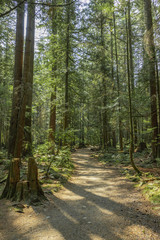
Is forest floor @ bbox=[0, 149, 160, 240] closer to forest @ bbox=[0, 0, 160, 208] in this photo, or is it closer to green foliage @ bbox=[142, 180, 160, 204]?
green foliage @ bbox=[142, 180, 160, 204]

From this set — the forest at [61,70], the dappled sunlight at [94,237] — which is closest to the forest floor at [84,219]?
the dappled sunlight at [94,237]

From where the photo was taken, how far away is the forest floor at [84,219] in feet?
9.39

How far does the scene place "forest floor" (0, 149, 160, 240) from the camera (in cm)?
286

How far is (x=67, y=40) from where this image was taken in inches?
451

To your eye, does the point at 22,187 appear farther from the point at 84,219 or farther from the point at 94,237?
the point at 94,237

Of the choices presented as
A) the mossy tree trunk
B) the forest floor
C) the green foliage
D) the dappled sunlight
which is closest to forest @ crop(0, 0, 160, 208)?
the mossy tree trunk

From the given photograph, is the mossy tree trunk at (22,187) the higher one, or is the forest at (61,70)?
the forest at (61,70)

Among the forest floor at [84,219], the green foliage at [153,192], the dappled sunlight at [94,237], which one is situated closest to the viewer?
the dappled sunlight at [94,237]

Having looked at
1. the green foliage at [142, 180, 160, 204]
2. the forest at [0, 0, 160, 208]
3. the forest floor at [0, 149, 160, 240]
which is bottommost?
the forest floor at [0, 149, 160, 240]

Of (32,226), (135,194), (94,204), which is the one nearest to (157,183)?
(135,194)

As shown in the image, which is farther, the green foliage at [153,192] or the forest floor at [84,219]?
the green foliage at [153,192]

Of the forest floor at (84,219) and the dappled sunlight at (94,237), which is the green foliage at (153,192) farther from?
the dappled sunlight at (94,237)

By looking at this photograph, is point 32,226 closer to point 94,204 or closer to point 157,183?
point 94,204

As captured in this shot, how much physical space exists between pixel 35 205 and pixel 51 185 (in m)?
1.81
